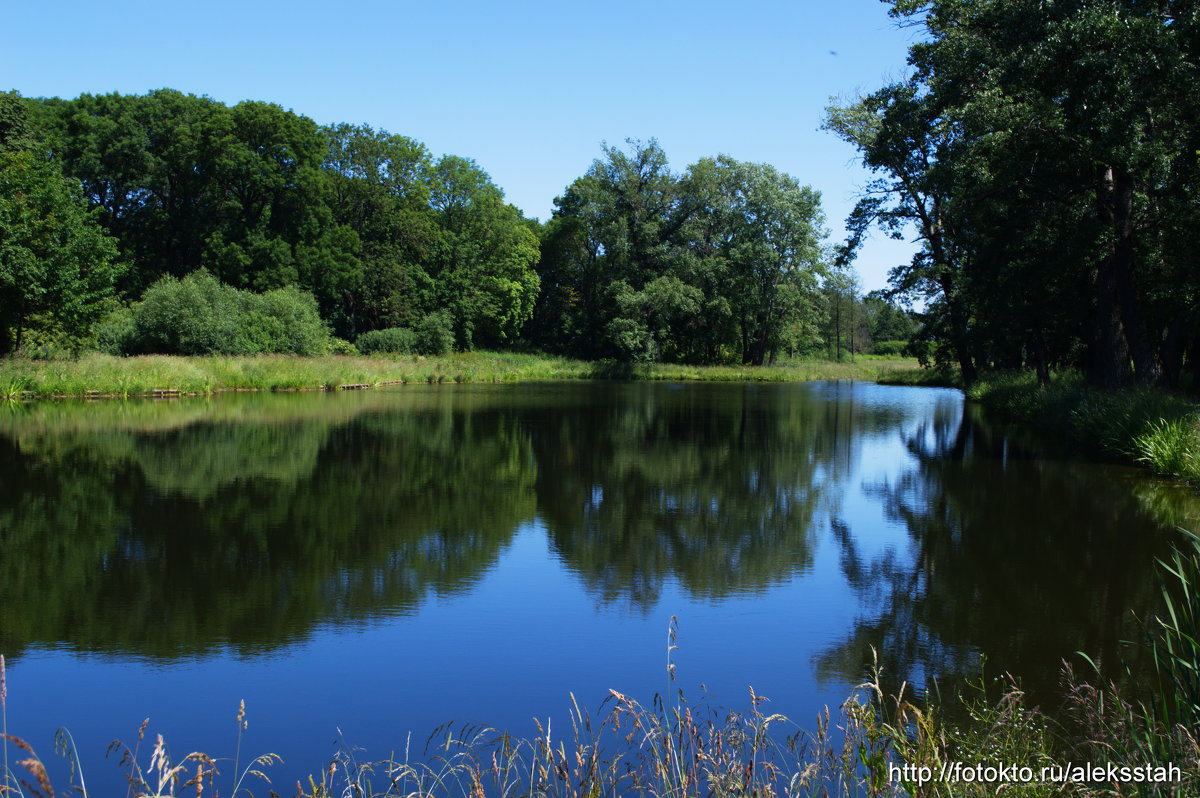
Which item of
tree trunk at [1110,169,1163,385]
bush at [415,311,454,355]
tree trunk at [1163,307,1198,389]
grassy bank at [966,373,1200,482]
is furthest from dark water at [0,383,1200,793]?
bush at [415,311,454,355]

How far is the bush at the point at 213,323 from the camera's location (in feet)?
117

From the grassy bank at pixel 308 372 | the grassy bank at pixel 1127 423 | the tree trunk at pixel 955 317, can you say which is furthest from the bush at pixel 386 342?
the grassy bank at pixel 1127 423

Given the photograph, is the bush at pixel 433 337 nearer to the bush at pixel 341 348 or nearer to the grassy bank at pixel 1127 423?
the bush at pixel 341 348

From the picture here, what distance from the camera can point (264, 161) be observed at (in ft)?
167

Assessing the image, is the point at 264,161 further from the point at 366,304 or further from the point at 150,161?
the point at 366,304

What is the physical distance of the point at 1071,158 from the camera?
56.7 feet

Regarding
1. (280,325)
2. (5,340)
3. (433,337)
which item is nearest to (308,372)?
(280,325)

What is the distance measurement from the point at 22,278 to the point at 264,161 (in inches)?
981

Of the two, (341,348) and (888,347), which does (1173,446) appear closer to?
(341,348)

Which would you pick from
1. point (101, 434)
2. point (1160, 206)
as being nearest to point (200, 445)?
point (101, 434)

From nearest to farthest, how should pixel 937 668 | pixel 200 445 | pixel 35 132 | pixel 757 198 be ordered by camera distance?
pixel 937 668, pixel 200 445, pixel 35 132, pixel 757 198

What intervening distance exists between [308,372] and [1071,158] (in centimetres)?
2989

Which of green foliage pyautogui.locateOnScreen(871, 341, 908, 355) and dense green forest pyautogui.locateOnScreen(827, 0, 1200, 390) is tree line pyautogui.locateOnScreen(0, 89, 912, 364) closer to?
dense green forest pyautogui.locateOnScreen(827, 0, 1200, 390)

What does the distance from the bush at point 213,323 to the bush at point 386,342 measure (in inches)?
327
